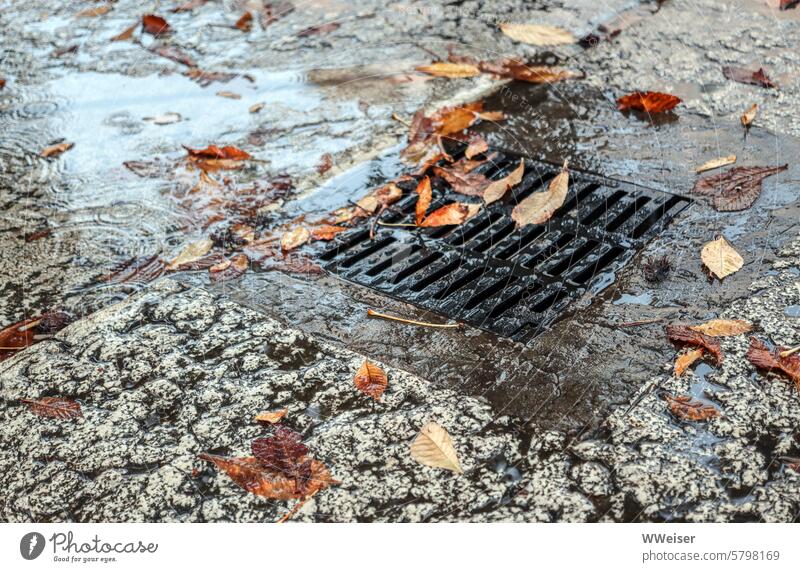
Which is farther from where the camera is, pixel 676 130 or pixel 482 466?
pixel 676 130

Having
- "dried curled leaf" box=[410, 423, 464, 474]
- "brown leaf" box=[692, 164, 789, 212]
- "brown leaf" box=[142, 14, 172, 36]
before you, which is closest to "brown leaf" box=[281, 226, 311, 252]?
→ "dried curled leaf" box=[410, 423, 464, 474]

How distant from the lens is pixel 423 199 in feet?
9.23

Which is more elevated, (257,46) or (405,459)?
(257,46)

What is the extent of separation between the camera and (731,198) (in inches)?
103

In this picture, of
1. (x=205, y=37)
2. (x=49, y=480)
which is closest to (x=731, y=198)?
(x=49, y=480)

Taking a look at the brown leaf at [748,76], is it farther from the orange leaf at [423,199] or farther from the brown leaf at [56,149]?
the brown leaf at [56,149]

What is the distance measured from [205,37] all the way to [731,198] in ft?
9.33

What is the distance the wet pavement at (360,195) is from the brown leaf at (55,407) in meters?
0.05

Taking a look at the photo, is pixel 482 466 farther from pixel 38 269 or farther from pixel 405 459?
pixel 38 269

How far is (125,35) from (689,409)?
12.0 ft

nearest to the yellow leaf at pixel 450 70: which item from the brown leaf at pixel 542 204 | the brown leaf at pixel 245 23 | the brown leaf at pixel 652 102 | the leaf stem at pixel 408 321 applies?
the brown leaf at pixel 652 102

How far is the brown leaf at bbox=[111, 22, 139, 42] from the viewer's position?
14.1ft

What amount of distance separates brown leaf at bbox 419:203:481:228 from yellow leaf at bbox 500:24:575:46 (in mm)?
1444
